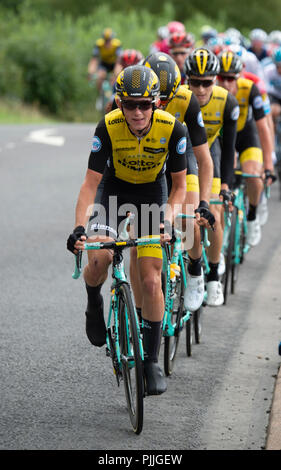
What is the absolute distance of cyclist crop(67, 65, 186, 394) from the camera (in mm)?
5594

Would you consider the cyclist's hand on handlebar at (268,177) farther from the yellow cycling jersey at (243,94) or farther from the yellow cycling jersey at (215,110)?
the yellow cycling jersey at (215,110)

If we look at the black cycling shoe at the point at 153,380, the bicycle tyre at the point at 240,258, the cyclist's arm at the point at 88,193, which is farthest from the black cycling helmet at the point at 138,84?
the bicycle tyre at the point at 240,258

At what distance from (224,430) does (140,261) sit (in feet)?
3.41

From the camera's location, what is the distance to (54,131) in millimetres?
23656

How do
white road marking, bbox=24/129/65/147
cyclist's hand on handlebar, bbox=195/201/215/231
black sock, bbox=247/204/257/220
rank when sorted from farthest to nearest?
white road marking, bbox=24/129/65/147, black sock, bbox=247/204/257/220, cyclist's hand on handlebar, bbox=195/201/215/231

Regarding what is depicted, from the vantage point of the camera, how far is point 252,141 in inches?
400

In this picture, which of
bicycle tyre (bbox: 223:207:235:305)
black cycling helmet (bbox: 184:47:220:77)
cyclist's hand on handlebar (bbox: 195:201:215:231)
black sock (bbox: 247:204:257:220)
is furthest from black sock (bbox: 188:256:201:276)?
black sock (bbox: 247:204:257:220)

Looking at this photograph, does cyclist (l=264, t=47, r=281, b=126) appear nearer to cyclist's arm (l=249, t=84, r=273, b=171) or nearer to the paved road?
the paved road

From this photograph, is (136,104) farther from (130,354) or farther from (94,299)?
(130,354)

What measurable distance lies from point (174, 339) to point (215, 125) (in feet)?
7.39

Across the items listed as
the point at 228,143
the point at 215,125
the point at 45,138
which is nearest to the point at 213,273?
the point at 228,143

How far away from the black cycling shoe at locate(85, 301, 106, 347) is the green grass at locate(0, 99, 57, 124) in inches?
894

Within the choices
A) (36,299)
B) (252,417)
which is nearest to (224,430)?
(252,417)

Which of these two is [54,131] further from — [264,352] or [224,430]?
[224,430]
